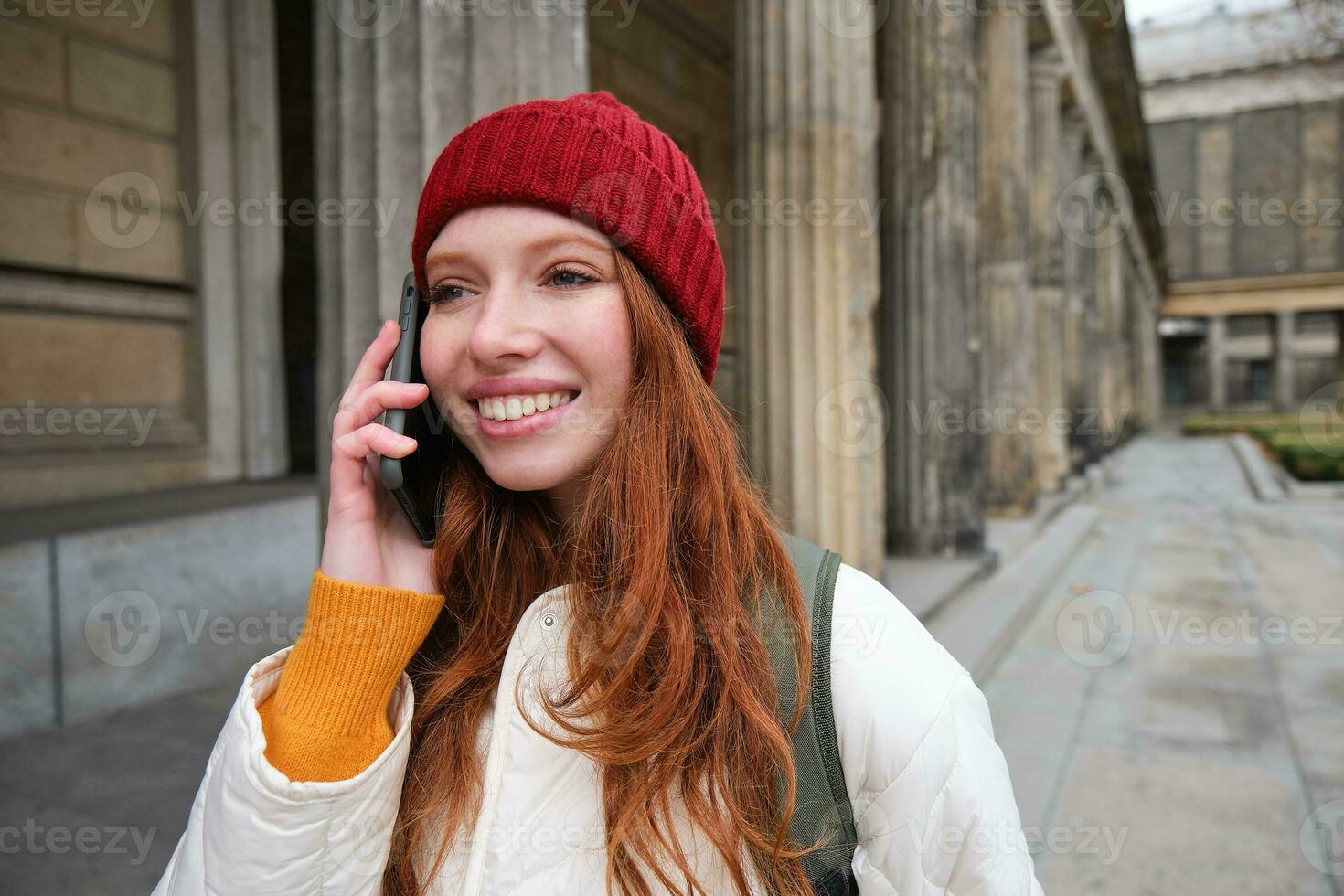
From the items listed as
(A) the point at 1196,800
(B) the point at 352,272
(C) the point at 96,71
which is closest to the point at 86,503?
(C) the point at 96,71

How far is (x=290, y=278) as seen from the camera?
612 centimetres

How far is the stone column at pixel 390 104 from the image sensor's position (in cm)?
254

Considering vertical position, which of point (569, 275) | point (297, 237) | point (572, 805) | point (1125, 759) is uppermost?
point (297, 237)

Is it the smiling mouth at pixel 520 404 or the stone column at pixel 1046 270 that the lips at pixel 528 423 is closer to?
the smiling mouth at pixel 520 404

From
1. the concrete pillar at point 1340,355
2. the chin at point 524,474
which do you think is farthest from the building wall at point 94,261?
the concrete pillar at point 1340,355

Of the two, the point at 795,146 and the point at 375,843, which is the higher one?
the point at 795,146

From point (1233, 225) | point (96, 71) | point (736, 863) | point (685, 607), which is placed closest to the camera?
point (736, 863)

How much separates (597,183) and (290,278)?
5628 millimetres

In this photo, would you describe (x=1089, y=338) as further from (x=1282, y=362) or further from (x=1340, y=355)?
(x=1340, y=355)

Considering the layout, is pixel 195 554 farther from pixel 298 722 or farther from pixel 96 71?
pixel 298 722

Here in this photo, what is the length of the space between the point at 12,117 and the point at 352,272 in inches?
143

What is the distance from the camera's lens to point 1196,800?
343cm

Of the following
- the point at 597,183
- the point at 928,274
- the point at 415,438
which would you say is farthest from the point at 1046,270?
the point at 415,438

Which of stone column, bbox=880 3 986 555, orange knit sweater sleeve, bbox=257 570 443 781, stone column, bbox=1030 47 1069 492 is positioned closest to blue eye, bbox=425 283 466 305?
orange knit sweater sleeve, bbox=257 570 443 781
